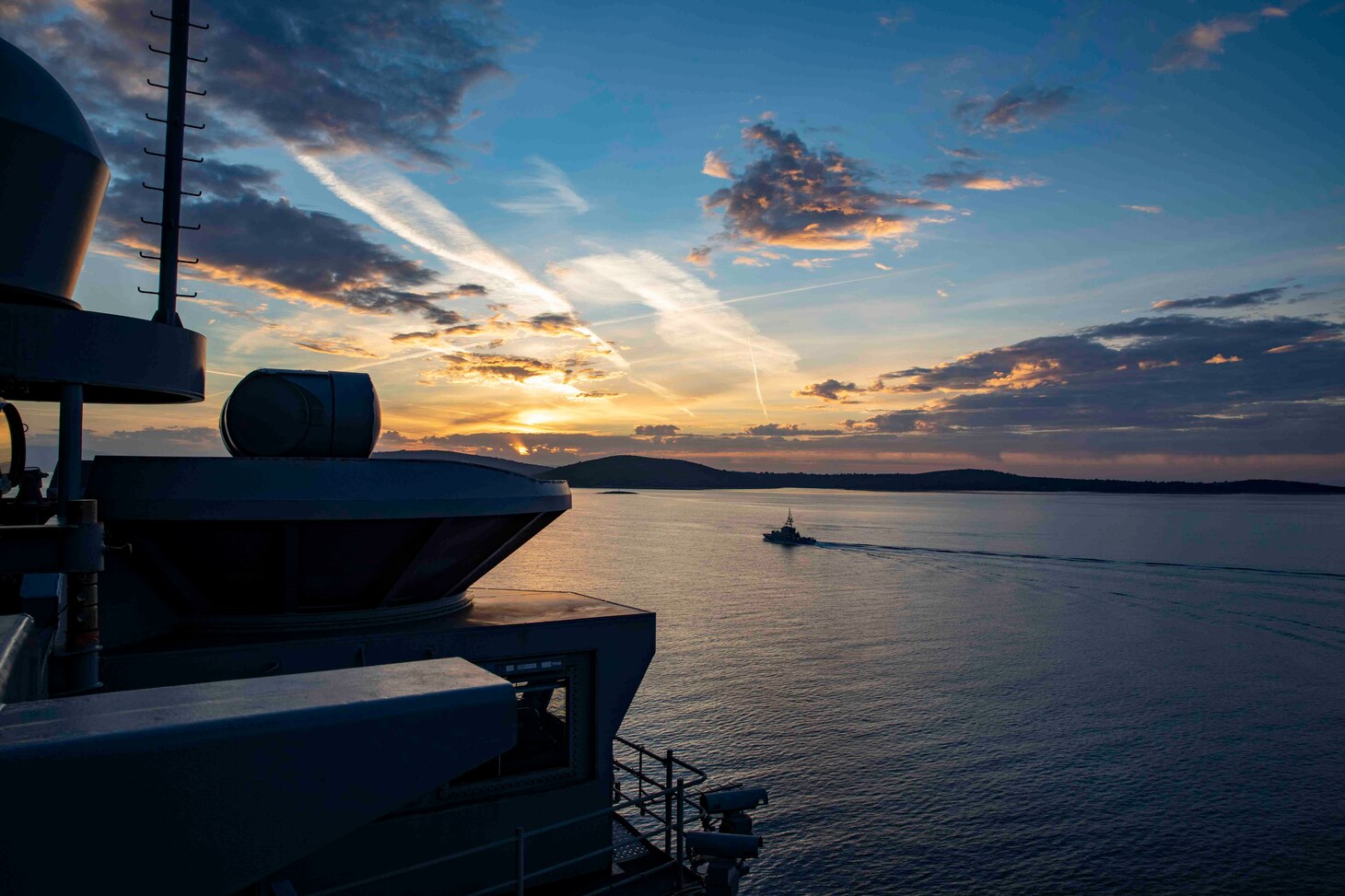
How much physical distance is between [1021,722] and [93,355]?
1641 inches

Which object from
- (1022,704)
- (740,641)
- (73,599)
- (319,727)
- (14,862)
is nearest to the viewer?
(14,862)

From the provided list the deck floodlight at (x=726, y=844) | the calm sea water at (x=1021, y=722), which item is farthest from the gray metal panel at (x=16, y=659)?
the calm sea water at (x=1021, y=722)

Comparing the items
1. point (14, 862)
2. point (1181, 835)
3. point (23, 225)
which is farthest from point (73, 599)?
point (1181, 835)

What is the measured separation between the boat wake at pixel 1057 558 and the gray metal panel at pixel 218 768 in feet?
342

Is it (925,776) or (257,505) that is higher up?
(257,505)

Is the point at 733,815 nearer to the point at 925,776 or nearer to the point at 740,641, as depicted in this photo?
the point at 925,776

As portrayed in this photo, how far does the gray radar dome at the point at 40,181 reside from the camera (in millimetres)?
10125

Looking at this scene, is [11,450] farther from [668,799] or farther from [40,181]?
[668,799]

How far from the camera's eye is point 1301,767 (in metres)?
34.9

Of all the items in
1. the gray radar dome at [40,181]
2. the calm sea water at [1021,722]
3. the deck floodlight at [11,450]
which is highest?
the gray radar dome at [40,181]

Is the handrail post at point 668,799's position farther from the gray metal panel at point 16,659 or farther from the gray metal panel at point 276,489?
the gray metal panel at point 16,659

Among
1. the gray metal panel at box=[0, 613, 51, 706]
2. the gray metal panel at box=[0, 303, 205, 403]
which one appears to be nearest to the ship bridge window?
the gray metal panel at box=[0, 303, 205, 403]

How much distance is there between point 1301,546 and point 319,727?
5869 inches

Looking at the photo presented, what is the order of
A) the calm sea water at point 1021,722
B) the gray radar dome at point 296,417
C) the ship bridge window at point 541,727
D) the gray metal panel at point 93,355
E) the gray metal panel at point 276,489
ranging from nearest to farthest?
the gray metal panel at point 93,355 < the gray metal panel at point 276,489 < the gray radar dome at point 296,417 < the ship bridge window at point 541,727 < the calm sea water at point 1021,722
